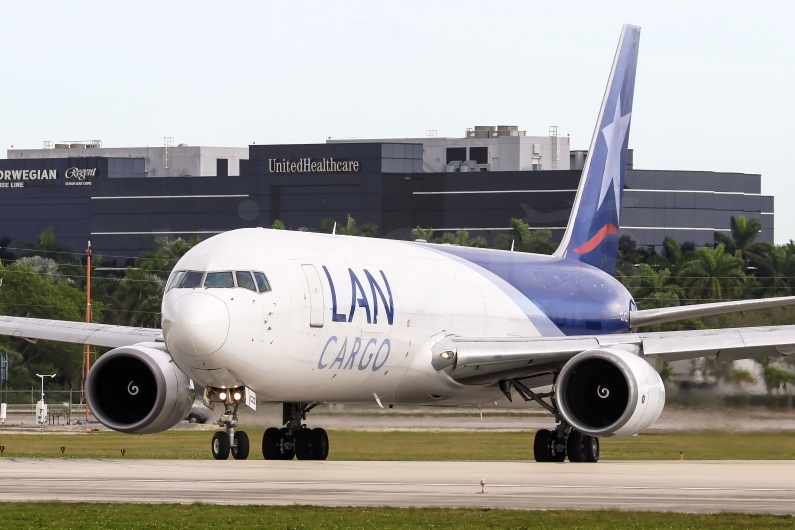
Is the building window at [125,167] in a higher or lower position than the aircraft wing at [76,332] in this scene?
higher

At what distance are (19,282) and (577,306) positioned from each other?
2655 inches

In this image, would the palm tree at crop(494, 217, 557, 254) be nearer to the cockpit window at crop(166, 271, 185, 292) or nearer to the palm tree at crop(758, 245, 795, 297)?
the palm tree at crop(758, 245, 795, 297)

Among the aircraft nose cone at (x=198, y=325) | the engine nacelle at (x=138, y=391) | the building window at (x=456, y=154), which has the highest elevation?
the building window at (x=456, y=154)

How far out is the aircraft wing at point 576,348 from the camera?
25719 millimetres

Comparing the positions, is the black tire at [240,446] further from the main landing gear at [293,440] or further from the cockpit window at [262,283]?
the cockpit window at [262,283]

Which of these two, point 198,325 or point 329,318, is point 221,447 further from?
point 198,325

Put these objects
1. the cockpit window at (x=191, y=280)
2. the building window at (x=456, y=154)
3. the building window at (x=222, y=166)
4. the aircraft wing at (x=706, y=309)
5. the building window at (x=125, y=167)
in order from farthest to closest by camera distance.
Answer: the building window at (x=222, y=166) < the building window at (x=125, y=167) < the building window at (x=456, y=154) < the aircraft wing at (x=706, y=309) < the cockpit window at (x=191, y=280)

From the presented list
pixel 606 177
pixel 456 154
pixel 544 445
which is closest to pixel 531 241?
pixel 456 154

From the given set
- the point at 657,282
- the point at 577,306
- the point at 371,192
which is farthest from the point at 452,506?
the point at 371,192

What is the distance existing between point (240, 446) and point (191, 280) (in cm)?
319

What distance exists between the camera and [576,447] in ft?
91.2

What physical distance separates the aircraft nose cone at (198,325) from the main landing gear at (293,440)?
4402 millimetres

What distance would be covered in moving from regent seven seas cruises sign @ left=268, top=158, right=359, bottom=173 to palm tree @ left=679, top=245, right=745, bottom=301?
133 ft

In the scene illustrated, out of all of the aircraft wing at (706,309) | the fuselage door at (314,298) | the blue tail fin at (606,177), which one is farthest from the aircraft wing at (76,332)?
the blue tail fin at (606,177)
